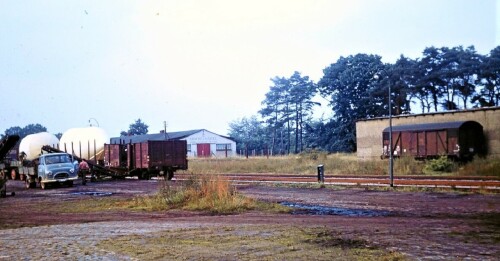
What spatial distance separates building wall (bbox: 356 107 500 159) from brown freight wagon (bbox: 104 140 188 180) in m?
21.2

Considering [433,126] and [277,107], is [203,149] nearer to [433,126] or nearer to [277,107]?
[277,107]

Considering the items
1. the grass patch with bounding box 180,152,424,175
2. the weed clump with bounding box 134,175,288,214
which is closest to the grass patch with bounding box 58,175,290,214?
the weed clump with bounding box 134,175,288,214

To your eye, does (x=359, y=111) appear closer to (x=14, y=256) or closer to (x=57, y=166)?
(x=57, y=166)

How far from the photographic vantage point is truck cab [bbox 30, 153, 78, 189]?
3023 cm

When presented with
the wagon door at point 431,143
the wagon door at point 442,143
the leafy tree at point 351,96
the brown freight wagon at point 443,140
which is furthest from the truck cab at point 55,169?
the leafy tree at point 351,96

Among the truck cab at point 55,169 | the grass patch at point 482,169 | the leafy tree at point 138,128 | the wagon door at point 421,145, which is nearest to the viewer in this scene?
the grass patch at point 482,169

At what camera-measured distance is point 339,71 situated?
7106 cm

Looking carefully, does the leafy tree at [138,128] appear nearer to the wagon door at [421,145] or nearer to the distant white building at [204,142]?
the distant white building at [204,142]

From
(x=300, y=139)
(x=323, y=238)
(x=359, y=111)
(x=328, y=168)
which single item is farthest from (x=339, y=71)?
(x=323, y=238)

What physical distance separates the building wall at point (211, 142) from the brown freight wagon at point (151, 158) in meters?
46.6

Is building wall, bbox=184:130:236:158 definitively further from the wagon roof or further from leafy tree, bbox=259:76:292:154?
the wagon roof

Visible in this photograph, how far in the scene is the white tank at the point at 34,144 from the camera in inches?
1583

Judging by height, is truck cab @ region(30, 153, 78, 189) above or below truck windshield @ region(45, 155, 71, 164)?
below

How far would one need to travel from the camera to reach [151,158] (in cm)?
3509
